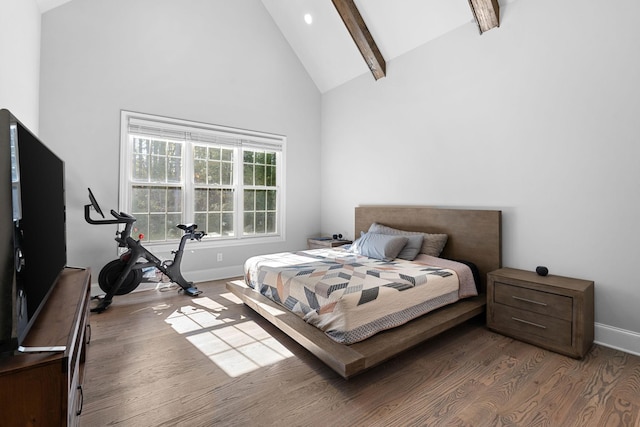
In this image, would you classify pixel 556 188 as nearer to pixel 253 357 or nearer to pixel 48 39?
pixel 253 357

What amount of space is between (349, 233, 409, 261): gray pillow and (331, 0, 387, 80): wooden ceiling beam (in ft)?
7.73

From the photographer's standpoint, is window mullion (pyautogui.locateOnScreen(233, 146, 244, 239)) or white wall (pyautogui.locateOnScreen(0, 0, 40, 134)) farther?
window mullion (pyautogui.locateOnScreen(233, 146, 244, 239))

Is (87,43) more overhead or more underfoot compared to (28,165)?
more overhead

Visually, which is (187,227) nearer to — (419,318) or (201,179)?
(201,179)

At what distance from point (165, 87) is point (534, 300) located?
463 cm

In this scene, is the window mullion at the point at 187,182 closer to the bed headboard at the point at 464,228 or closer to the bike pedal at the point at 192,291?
the bike pedal at the point at 192,291

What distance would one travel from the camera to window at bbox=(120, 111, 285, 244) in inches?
154

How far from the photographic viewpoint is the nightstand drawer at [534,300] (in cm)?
235

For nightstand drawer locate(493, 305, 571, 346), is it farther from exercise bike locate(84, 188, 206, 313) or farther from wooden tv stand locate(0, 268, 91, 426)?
exercise bike locate(84, 188, 206, 313)

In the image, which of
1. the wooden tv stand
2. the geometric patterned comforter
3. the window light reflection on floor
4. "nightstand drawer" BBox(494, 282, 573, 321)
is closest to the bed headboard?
the geometric patterned comforter

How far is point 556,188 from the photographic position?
277cm

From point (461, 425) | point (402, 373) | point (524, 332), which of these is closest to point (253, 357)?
point (402, 373)

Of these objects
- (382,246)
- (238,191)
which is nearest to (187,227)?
(238,191)

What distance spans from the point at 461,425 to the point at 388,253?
1820 millimetres
